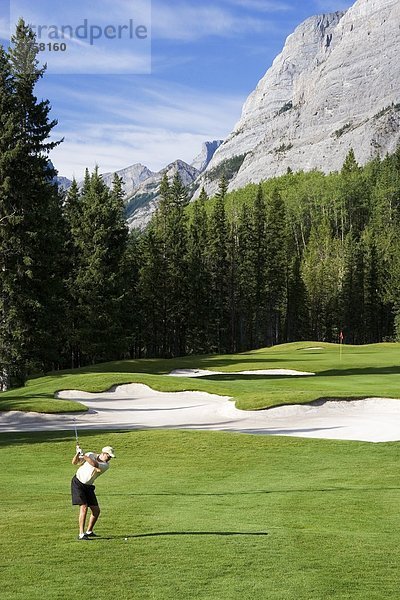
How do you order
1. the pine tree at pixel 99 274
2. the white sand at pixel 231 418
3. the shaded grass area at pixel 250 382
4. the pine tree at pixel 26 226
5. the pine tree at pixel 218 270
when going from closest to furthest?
the white sand at pixel 231 418 → the shaded grass area at pixel 250 382 → the pine tree at pixel 26 226 → the pine tree at pixel 99 274 → the pine tree at pixel 218 270

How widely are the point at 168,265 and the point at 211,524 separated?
78.1m

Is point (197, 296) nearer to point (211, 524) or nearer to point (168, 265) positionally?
point (168, 265)

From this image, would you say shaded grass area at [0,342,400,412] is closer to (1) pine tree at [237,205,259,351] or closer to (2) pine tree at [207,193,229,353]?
(2) pine tree at [207,193,229,353]

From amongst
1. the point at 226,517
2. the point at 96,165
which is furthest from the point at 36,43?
the point at 226,517

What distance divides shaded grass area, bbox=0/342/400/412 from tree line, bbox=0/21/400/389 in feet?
25.2

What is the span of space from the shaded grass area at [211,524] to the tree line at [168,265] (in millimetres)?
23817

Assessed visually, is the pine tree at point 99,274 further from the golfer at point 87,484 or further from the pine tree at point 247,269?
the golfer at point 87,484

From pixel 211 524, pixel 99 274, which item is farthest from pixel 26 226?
pixel 211 524

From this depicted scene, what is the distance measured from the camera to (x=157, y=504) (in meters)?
14.8

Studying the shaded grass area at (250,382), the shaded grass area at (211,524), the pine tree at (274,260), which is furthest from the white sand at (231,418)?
the pine tree at (274,260)

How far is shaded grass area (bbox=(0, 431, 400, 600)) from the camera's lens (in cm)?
945

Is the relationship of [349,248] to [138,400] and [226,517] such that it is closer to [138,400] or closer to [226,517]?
[138,400]

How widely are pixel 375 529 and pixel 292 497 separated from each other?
9.34 ft

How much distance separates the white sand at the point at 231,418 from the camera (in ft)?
84.8
